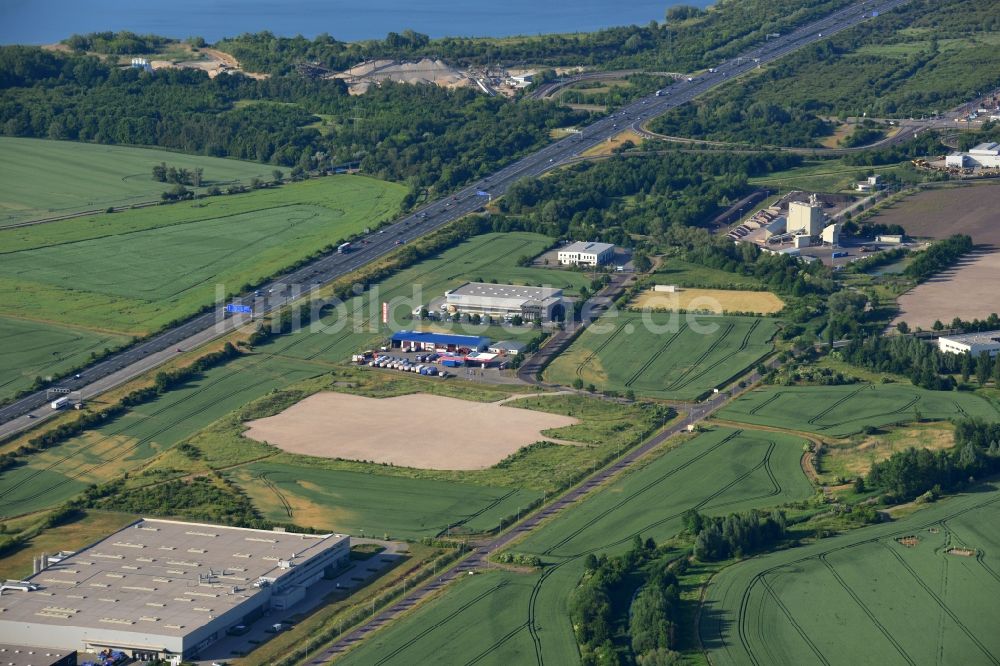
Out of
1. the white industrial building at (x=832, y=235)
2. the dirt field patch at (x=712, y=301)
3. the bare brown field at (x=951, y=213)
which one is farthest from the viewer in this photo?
the bare brown field at (x=951, y=213)

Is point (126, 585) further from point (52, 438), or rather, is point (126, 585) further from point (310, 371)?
point (310, 371)

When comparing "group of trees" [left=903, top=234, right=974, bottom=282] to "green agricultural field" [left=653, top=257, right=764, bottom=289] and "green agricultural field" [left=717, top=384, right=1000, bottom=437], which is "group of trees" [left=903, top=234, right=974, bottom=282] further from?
"green agricultural field" [left=717, top=384, right=1000, bottom=437]

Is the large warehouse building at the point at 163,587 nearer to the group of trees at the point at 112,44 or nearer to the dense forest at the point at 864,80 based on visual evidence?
the dense forest at the point at 864,80

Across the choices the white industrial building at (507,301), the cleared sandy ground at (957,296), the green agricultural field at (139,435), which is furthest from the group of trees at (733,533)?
the white industrial building at (507,301)

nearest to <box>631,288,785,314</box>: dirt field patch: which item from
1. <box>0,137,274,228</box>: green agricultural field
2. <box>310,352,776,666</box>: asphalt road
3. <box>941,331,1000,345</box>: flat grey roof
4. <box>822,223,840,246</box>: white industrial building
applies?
<box>310,352,776,666</box>: asphalt road

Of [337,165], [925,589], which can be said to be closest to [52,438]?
[925,589]

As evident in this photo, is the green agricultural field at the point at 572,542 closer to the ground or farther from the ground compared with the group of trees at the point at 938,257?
closer to the ground

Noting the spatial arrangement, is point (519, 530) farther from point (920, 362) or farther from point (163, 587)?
point (920, 362)
